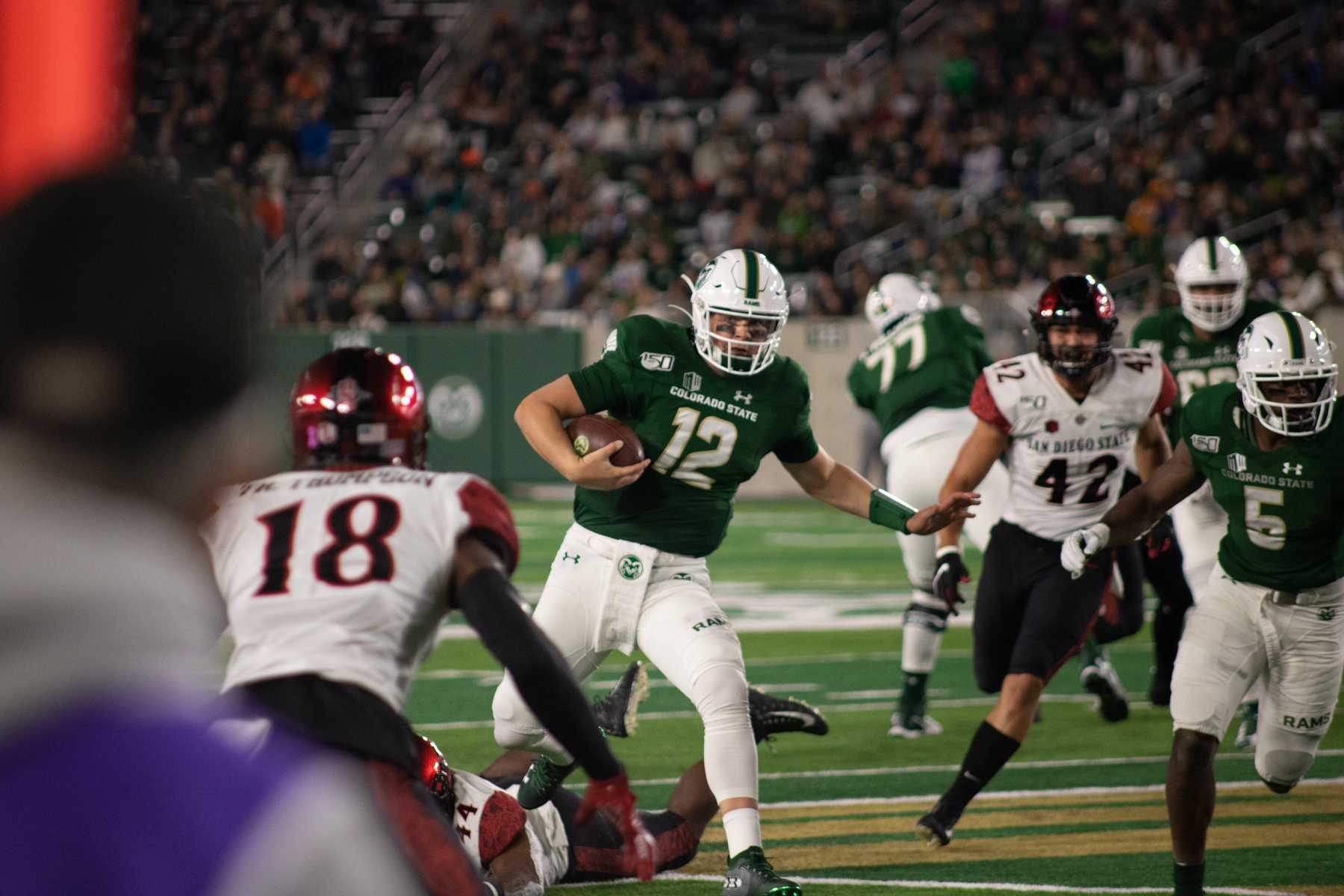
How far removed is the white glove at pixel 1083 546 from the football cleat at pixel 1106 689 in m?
2.11

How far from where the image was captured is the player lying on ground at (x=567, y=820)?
4.62m

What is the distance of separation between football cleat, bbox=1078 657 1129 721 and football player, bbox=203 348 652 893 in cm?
470

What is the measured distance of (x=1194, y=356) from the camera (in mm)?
7844

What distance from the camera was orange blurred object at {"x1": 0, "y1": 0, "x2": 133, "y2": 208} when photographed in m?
2.34

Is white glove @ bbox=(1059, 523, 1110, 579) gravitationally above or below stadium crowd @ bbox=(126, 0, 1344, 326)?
below

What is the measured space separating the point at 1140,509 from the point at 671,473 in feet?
4.89

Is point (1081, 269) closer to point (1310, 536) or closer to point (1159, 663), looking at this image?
point (1159, 663)

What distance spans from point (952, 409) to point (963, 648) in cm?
202

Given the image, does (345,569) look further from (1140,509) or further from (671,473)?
(1140,509)

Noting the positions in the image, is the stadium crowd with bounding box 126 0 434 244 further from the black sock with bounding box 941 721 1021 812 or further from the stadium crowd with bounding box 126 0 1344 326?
the black sock with bounding box 941 721 1021 812

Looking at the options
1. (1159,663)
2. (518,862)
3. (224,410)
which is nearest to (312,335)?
(1159,663)

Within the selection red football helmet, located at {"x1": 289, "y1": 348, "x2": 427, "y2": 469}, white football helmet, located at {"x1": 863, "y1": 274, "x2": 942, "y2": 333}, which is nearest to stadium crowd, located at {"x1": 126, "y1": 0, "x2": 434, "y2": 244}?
white football helmet, located at {"x1": 863, "y1": 274, "x2": 942, "y2": 333}

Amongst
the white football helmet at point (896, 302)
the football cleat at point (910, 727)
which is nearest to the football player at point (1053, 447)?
the football cleat at point (910, 727)

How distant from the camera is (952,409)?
800 cm
